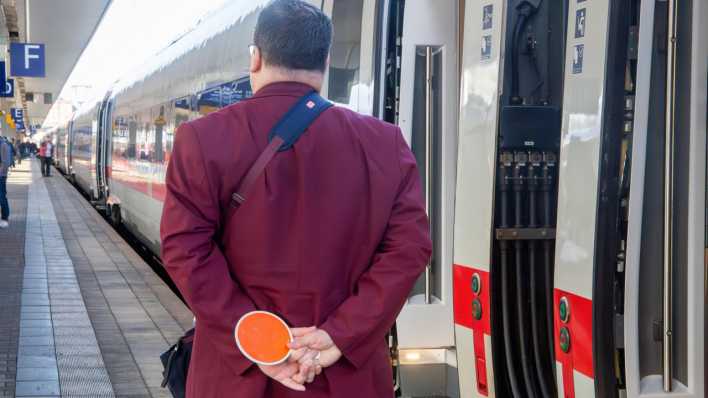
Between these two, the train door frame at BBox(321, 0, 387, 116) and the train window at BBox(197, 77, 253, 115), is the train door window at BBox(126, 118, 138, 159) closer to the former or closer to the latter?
the train window at BBox(197, 77, 253, 115)

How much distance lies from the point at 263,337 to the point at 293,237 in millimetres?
243

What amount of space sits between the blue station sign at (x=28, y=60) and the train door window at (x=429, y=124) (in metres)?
21.2

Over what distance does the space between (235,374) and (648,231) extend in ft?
5.65

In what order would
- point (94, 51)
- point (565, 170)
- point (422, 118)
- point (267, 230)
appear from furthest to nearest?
point (94, 51) < point (422, 118) < point (565, 170) < point (267, 230)

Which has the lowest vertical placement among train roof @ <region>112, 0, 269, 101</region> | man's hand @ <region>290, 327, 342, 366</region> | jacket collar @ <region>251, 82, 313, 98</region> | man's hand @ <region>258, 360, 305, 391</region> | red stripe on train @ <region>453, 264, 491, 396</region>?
red stripe on train @ <region>453, 264, 491, 396</region>

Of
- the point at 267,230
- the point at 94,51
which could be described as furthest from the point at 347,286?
the point at 94,51

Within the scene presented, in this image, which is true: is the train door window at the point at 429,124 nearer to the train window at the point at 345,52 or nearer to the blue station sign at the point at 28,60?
the train window at the point at 345,52

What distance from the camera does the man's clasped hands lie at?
2.39m

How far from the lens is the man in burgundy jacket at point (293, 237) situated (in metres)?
2.42

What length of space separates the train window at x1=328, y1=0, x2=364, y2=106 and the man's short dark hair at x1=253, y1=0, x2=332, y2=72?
291cm

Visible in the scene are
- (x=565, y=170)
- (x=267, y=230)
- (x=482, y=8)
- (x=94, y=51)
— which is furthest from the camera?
(x=94, y=51)

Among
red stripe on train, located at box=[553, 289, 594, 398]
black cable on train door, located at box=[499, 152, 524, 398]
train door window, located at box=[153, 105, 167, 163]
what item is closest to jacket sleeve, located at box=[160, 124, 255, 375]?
red stripe on train, located at box=[553, 289, 594, 398]

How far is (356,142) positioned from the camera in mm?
2539

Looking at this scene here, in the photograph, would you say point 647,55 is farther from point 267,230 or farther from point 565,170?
point 267,230
